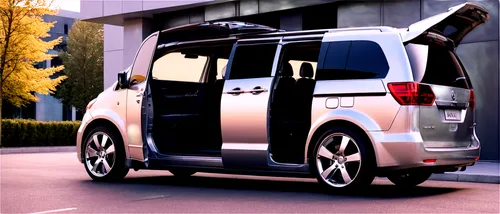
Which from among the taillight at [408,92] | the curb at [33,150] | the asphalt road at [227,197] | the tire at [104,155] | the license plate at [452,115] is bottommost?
the curb at [33,150]

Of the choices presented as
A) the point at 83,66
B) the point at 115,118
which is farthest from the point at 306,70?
the point at 83,66

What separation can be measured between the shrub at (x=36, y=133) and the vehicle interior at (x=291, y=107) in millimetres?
22330

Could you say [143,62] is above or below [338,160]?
above

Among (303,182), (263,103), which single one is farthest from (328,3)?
(263,103)

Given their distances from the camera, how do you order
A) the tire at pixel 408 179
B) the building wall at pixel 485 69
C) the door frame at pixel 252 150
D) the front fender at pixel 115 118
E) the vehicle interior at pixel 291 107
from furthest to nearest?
1. the building wall at pixel 485 69
2. the front fender at pixel 115 118
3. the tire at pixel 408 179
4. the vehicle interior at pixel 291 107
5. the door frame at pixel 252 150

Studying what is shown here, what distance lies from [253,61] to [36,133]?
895 inches

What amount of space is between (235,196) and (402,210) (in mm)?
2105

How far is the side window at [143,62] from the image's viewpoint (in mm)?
10516

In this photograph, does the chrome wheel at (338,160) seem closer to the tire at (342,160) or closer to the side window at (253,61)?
the tire at (342,160)

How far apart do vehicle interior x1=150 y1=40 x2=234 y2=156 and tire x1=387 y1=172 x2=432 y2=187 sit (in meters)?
2.38

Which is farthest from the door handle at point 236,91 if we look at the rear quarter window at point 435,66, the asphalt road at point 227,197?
the rear quarter window at point 435,66

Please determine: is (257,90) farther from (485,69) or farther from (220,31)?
(485,69)

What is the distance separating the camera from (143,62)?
1059 centimetres

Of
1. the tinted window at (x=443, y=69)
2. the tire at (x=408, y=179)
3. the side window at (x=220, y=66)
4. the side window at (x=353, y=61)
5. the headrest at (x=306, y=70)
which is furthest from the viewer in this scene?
the side window at (x=220, y=66)
